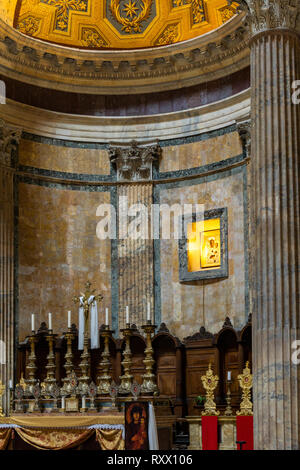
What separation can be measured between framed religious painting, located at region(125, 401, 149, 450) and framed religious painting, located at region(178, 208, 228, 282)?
785 centimetres

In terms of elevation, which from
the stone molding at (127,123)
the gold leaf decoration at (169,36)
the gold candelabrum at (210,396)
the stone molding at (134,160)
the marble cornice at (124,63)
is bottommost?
the gold candelabrum at (210,396)

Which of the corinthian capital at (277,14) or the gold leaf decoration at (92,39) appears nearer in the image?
the corinthian capital at (277,14)

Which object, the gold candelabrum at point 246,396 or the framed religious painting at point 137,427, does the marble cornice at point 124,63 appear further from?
the framed religious painting at point 137,427

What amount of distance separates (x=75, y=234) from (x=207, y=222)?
13.0ft

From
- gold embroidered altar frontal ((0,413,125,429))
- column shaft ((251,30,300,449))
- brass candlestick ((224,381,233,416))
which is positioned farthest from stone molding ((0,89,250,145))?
gold embroidered altar frontal ((0,413,125,429))

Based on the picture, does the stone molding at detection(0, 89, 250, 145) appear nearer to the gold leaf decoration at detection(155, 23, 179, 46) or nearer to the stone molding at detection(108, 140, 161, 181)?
the stone molding at detection(108, 140, 161, 181)

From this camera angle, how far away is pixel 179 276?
79.7ft

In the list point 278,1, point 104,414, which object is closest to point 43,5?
point 278,1

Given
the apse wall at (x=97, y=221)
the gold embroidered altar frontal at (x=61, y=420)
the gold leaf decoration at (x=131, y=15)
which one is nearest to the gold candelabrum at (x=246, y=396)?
the gold embroidered altar frontal at (x=61, y=420)

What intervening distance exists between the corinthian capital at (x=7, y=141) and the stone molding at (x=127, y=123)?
0.98ft

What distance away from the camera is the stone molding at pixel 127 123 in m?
24.1

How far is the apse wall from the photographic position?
76.9 ft

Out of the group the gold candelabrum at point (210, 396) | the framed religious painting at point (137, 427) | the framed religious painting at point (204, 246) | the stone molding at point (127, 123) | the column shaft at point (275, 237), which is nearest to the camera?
the column shaft at point (275, 237)

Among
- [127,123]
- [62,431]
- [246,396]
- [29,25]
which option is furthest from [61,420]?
[29,25]
